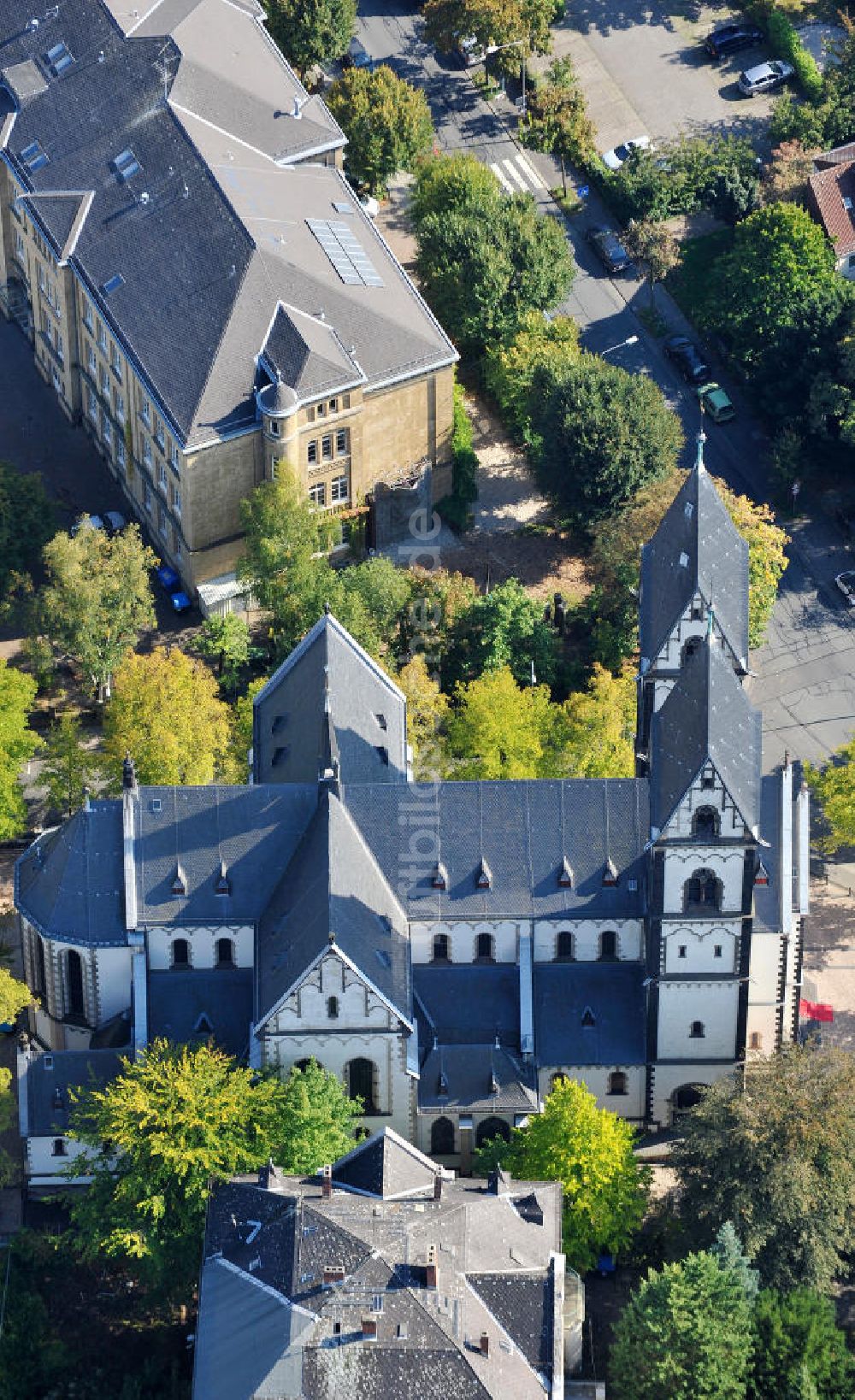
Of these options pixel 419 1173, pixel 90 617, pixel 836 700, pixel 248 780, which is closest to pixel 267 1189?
pixel 419 1173

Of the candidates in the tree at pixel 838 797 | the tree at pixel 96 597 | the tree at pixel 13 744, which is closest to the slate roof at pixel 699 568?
the tree at pixel 838 797

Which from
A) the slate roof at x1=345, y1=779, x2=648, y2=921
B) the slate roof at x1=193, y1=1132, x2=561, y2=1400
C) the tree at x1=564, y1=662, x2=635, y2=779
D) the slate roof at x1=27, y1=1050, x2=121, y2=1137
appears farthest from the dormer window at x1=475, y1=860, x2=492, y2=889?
the slate roof at x1=27, y1=1050, x2=121, y2=1137

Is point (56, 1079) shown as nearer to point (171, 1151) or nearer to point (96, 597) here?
point (171, 1151)

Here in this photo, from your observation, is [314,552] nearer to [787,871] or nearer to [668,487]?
[668,487]

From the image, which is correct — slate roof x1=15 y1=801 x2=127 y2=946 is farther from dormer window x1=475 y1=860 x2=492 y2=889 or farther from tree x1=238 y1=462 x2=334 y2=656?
tree x1=238 y1=462 x2=334 y2=656

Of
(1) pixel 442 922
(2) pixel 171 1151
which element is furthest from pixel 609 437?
(2) pixel 171 1151

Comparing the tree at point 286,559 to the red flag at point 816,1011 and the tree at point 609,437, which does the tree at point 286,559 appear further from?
the red flag at point 816,1011

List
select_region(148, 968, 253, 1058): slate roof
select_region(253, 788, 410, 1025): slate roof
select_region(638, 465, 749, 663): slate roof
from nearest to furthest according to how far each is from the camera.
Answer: select_region(253, 788, 410, 1025): slate roof
select_region(638, 465, 749, 663): slate roof
select_region(148, 968, 253, 1058): slate roof
